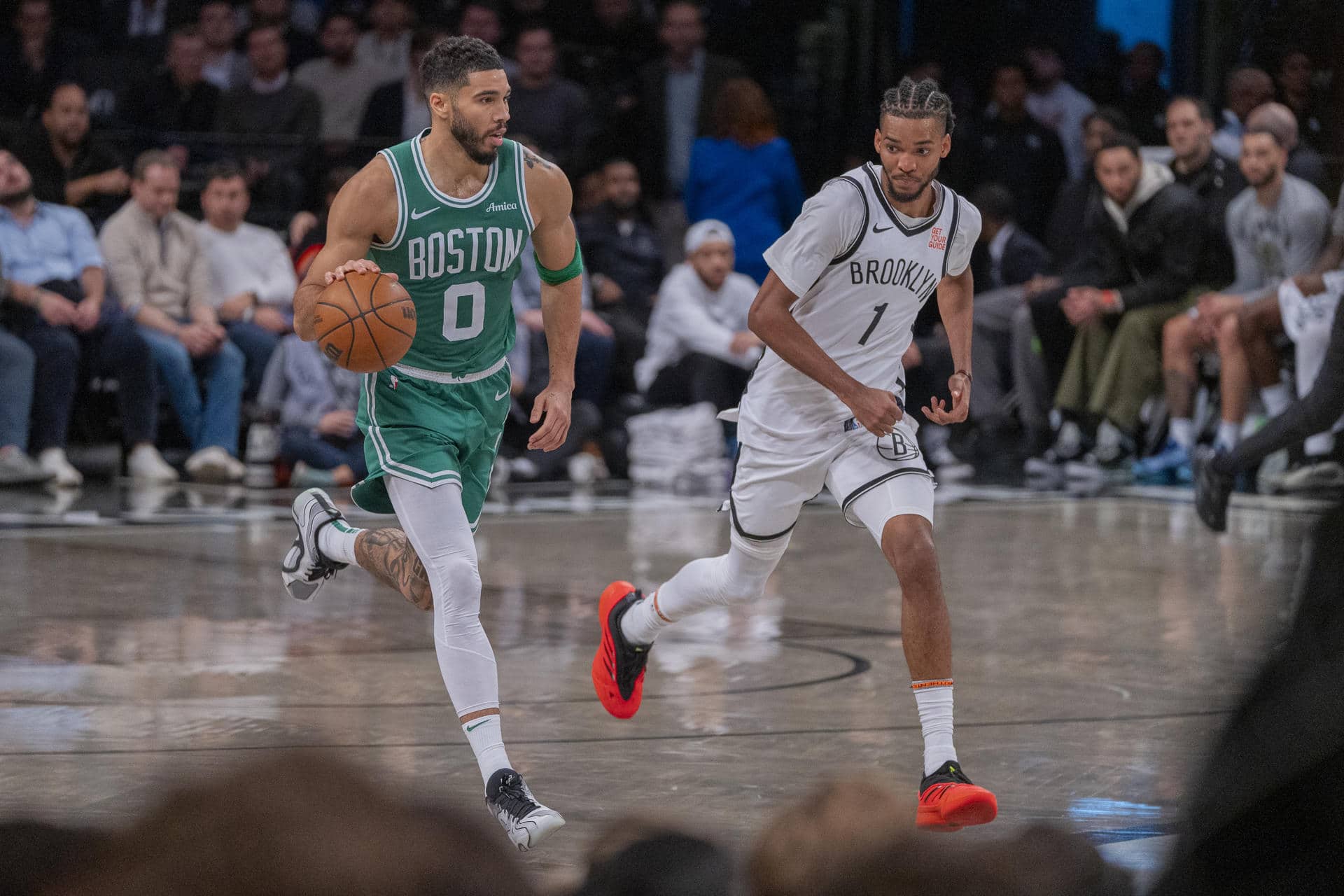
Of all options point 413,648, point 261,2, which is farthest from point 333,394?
point 413,648

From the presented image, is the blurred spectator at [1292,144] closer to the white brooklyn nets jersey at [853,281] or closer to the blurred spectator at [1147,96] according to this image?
the blurred spectator at [1147,96]

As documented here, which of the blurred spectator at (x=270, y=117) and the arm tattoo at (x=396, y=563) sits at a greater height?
the blurred spectator at (x=270, y=117)

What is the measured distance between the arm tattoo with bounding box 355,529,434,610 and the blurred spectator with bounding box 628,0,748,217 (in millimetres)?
7865

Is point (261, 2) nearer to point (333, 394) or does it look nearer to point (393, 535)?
point (333, 394)

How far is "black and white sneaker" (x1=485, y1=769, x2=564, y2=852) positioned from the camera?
4109mm

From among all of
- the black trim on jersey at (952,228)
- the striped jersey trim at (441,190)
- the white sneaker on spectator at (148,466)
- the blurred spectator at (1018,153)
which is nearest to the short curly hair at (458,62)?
the striped jersey trim at (441,190)

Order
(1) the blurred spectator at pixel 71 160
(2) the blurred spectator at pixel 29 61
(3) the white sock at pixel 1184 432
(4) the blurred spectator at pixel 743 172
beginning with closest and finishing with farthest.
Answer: (1) the blurred spectator at pixel 71 160 < (3) the white sock at pixel 1184 432 < (4) the blurred spectator at pixel 743 172 < (2) the blurred spectator at pixel 29 61

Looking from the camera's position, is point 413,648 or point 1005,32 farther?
point 1005,32

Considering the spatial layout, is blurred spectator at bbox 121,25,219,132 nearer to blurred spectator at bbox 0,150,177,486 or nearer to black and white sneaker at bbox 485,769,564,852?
blurred spectator at bbox 0,150,177,486

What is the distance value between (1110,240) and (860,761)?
7.67 m

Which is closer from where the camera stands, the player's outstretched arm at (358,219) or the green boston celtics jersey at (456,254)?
the player's outstretched arm at (358,219)

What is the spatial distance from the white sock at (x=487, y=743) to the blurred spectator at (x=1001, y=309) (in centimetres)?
859

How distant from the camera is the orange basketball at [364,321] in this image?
14.7 ft

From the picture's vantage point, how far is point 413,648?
6.56 meters
